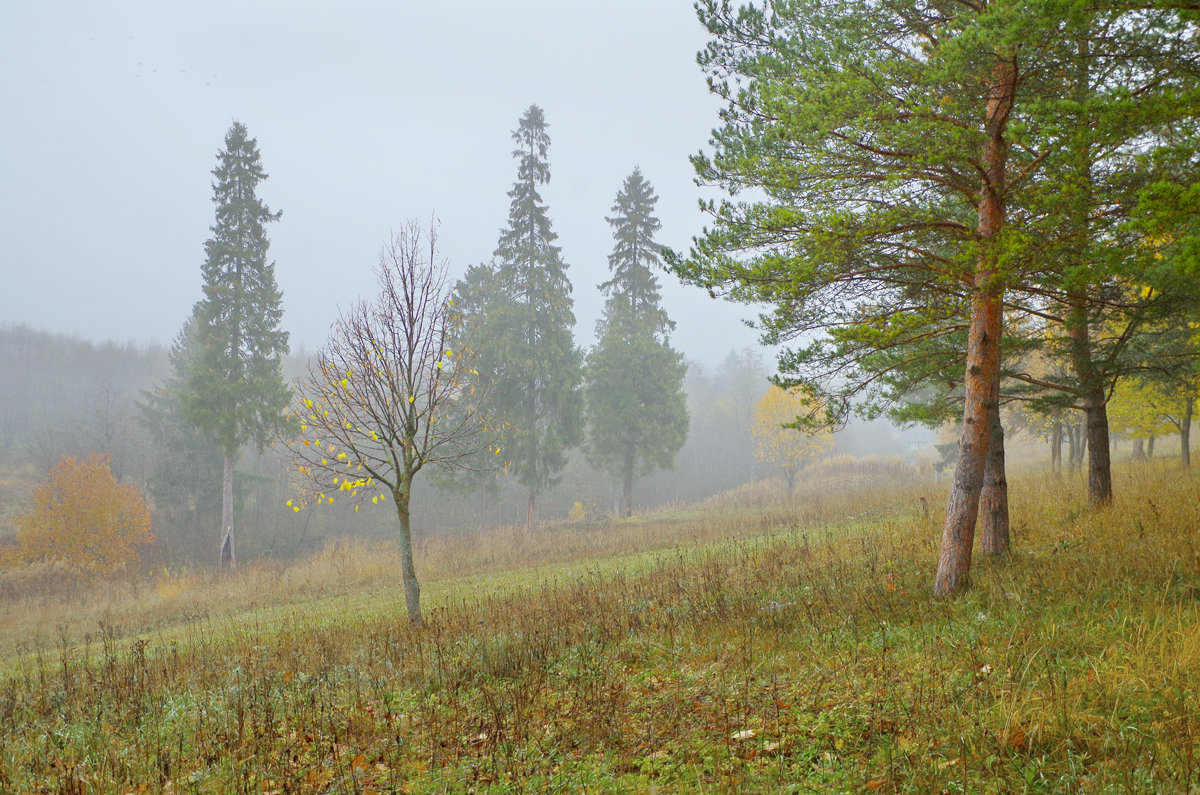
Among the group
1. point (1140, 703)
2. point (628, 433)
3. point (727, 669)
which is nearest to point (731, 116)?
point (727, 669)

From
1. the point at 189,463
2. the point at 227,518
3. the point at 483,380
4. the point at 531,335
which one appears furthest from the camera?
the point at 189,463

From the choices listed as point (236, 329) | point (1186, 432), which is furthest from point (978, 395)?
point (236, 329)

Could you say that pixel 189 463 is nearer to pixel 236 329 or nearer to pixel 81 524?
pixel 81 524

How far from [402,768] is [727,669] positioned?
2.89 meters

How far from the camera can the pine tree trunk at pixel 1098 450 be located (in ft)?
33.2

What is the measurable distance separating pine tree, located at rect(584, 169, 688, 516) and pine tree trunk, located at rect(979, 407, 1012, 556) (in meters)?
23.1

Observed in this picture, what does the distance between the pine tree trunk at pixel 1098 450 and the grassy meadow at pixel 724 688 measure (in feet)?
1.59

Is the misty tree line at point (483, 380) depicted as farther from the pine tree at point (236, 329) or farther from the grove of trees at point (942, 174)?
the grove of trees at point (942, 174)

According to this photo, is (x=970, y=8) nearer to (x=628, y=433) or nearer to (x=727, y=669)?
(x=727, y=669)

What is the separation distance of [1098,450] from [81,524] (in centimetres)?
3390

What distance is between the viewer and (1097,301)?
7.59m

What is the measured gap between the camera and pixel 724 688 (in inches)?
193

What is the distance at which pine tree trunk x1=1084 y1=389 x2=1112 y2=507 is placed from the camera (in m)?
10.1

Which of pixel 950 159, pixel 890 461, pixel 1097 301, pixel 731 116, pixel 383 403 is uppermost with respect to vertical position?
pixel 731 116
